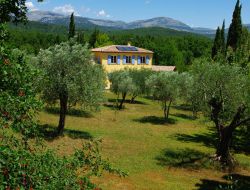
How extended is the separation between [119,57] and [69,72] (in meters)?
41.5

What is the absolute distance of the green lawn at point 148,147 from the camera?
842 inches

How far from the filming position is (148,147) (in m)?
29.6

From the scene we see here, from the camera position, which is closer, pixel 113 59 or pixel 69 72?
pixel 69 72

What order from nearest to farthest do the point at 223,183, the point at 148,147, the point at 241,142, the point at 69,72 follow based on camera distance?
the point at 223,183 → the point at 69,72 → the point at 148,147 → the point at 241,142

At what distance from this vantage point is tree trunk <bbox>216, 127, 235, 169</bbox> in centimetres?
2555

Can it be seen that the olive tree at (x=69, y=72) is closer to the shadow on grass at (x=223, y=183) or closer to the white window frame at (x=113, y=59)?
the shadow on grass at (x=223, y=183)

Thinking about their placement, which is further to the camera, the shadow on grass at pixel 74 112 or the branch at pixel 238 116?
the shadow on grass at pixel 74 112

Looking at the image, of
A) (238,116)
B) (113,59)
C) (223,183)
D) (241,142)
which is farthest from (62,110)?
(113,59)

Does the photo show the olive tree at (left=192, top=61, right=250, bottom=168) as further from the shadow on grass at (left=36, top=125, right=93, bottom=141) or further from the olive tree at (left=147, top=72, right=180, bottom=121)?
the olive tree at (left=147, top=72, right=180, bottom=121)

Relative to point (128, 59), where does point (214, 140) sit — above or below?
below

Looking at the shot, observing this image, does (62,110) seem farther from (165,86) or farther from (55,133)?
(165,86)

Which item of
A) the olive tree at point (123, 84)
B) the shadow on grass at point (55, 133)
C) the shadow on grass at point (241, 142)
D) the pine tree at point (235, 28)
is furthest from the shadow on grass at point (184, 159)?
the pine tree at point (235, 28)

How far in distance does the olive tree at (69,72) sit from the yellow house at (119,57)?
1456 inches

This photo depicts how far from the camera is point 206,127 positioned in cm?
4394
